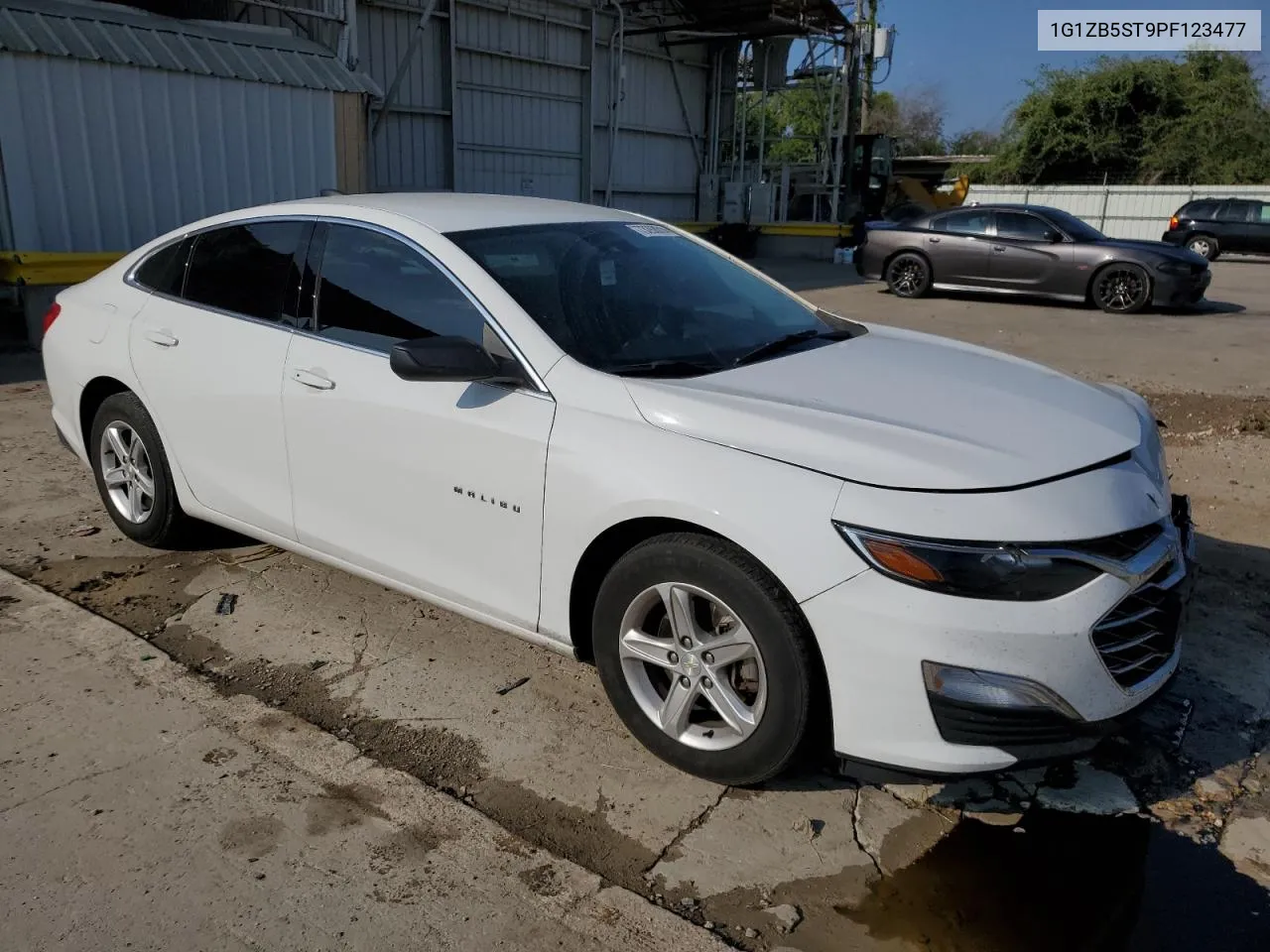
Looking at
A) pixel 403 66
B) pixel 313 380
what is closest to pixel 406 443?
pixel 313 380

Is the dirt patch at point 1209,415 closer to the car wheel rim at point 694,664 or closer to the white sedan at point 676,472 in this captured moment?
A: the white sedan at point 676,472

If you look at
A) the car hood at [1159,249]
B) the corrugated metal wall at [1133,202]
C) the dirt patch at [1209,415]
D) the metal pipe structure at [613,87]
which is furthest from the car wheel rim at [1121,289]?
the corrugated metal wall at [1133,202]

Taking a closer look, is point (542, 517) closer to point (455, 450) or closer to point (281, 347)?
point (455, 450)

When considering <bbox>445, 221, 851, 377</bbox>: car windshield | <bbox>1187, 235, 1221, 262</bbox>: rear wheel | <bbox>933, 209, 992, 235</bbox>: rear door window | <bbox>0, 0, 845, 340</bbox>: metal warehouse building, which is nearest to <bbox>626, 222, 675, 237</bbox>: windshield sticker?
<bbox>445, 221, 851, 377</bbox>: car windshield

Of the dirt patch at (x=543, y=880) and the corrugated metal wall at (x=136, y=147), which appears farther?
the corrugated metal wall at (x=136, y=147)

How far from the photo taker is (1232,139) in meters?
35.7

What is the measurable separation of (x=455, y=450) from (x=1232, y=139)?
40.6 metres

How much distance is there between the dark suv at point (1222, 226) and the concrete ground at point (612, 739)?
23.0 m

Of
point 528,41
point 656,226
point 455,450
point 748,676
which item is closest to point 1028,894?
point 748,676

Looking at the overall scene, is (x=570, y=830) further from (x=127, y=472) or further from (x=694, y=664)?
(x=127, y=472)

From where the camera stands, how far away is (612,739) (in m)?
3.27

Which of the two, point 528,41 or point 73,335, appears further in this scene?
point 528,41

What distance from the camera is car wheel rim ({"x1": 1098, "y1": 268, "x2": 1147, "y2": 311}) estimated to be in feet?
45.3

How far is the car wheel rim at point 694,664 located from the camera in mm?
2820
